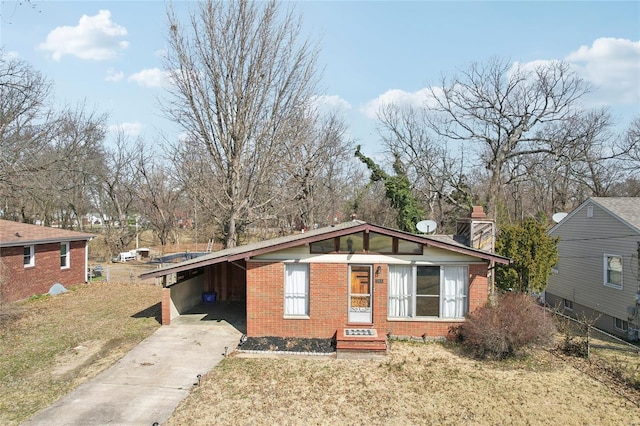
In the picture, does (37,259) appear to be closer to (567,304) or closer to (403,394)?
(403,394)

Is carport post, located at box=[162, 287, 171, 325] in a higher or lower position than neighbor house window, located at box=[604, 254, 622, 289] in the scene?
lower

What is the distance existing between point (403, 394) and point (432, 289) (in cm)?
440

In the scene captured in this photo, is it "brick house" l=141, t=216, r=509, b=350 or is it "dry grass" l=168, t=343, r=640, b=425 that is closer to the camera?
"dry grass" l=168, t=343, r=640, b=425

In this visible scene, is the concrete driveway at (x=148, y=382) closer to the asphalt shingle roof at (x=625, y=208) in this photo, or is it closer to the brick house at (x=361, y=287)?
the brick house at (x=361, y=287)

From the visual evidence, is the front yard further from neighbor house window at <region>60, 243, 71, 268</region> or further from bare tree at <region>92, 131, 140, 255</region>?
bare tree at <region>92, 131, 140, 255</region>

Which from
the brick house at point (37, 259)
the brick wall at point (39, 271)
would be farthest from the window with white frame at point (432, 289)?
the brick wall at point (39, 271)

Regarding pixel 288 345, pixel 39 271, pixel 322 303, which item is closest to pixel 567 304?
pixel 322 303

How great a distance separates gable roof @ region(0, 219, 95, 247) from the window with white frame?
17.1m

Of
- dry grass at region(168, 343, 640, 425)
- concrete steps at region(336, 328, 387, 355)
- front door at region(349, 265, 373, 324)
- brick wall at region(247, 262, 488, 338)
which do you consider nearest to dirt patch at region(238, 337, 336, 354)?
brick wall at region(247, 262, 488, 338)

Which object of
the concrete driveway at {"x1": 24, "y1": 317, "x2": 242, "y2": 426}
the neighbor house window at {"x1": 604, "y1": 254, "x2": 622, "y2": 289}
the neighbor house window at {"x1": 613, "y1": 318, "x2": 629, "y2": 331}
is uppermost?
the neighbor house window at {"x1": 604, "y1": 254, "x2": 622, "y2": 289}

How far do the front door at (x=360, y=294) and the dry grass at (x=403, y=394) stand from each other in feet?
5.40

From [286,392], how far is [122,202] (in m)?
39.5

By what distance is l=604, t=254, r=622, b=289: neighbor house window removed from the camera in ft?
52.3

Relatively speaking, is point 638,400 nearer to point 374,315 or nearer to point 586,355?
point 586,355
